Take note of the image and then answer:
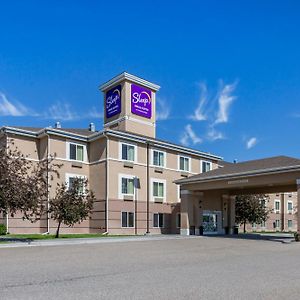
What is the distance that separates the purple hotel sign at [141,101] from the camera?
136 ft

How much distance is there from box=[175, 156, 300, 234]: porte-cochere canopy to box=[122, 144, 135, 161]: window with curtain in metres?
4.46

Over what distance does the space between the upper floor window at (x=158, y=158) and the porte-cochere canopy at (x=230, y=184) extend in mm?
3580

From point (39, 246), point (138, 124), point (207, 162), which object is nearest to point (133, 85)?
point (138, 124)

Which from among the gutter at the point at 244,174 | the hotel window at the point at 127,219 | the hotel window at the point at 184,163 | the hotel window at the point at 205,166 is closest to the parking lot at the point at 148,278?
the gutter at the point at 244,174

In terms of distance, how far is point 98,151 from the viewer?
35125 mm

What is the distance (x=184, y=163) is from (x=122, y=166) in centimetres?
770

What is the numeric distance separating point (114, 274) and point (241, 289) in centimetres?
368

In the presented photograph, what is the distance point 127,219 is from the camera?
34875 mm

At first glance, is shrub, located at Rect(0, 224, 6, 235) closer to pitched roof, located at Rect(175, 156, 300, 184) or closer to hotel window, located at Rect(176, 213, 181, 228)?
pitched roof, located at Rect(175, 156, 300, 184)

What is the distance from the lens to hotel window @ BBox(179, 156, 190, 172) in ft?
131

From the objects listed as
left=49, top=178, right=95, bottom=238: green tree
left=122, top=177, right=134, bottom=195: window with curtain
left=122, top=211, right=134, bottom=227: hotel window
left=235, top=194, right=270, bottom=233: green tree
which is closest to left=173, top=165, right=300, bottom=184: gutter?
left=122, top=177, right=134, bottom=195: window with curtain

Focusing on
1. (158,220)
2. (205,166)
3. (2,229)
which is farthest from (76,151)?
(205,166)

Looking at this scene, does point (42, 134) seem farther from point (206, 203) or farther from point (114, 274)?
point (114, 274)

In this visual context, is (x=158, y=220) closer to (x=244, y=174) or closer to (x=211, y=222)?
(x=211, y=222)
